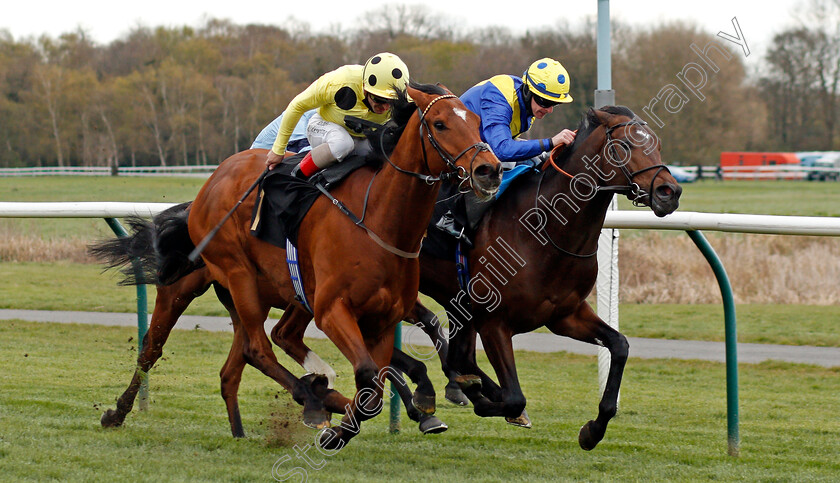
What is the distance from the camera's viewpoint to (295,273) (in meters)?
4.34

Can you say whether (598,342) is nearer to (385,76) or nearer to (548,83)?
(548,83)

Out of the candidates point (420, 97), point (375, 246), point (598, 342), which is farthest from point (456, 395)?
point (420, 97)

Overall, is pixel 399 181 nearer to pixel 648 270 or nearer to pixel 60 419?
pixel 60 419

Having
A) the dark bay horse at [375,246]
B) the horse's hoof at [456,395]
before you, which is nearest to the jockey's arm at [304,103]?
the dark bay horse at [375,246]

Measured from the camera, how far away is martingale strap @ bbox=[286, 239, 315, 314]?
431 centimetres

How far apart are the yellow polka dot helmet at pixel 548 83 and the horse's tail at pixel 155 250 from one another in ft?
6.96

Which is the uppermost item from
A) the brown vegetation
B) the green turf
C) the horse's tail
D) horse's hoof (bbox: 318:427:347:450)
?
the horse's tail

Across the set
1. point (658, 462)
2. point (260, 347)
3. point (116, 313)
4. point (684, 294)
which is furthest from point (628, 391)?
point (116, 313)

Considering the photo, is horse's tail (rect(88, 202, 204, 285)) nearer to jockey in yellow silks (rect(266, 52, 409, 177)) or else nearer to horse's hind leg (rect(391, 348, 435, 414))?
jockey in yellow silks (rect(266, 52, 409, 177))

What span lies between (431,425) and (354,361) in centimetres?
72

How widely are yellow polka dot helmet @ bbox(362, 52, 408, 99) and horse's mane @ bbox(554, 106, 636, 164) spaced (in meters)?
0.85

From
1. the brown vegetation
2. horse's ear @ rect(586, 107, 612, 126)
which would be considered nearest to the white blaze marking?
horse's ear @ rect(586, 107, 612, 126)

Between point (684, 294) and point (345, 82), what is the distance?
7.61 metres

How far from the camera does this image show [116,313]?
9.73 metres
